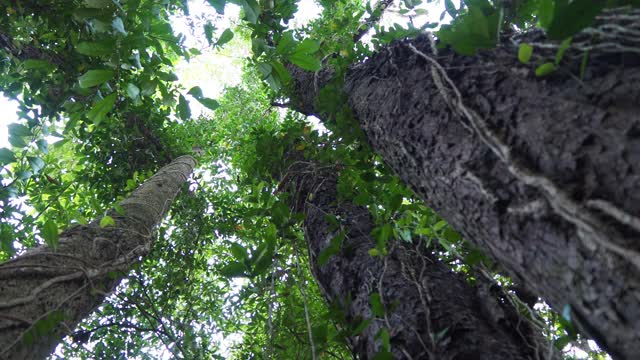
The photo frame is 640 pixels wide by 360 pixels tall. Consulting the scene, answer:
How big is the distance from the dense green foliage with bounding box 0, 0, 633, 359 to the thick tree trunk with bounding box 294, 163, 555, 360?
82 millimetres

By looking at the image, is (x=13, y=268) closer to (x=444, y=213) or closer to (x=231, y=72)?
(x=444, y=213)

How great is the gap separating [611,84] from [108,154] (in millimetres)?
4408

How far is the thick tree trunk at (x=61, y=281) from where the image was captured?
120 centimetres

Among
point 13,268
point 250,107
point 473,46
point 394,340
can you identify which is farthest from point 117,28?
point 250,107

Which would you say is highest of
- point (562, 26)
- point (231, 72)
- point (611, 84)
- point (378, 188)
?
point (231, 72)

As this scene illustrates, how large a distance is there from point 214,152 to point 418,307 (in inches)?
184

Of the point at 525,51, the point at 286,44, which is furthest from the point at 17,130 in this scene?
the point at 525,51

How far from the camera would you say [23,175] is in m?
2.58

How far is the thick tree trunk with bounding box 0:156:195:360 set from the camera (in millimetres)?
1203

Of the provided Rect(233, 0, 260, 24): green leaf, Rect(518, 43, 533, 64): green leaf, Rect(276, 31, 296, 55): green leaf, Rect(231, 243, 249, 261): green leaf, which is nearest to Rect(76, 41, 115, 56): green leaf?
Rect(233, 0, 260, 24): green leaf

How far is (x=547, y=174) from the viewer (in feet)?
2.47

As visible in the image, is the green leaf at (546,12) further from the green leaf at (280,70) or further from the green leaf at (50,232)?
the green leaf at (50,232)

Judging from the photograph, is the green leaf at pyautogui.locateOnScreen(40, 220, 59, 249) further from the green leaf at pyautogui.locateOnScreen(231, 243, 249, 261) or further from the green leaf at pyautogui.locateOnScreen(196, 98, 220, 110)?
the green leaf at pyautogui.locateOnScreen(196, 98, 220, 110)

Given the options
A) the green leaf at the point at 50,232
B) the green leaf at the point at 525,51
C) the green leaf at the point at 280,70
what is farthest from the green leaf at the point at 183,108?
the green leaf at the point at 525,51
